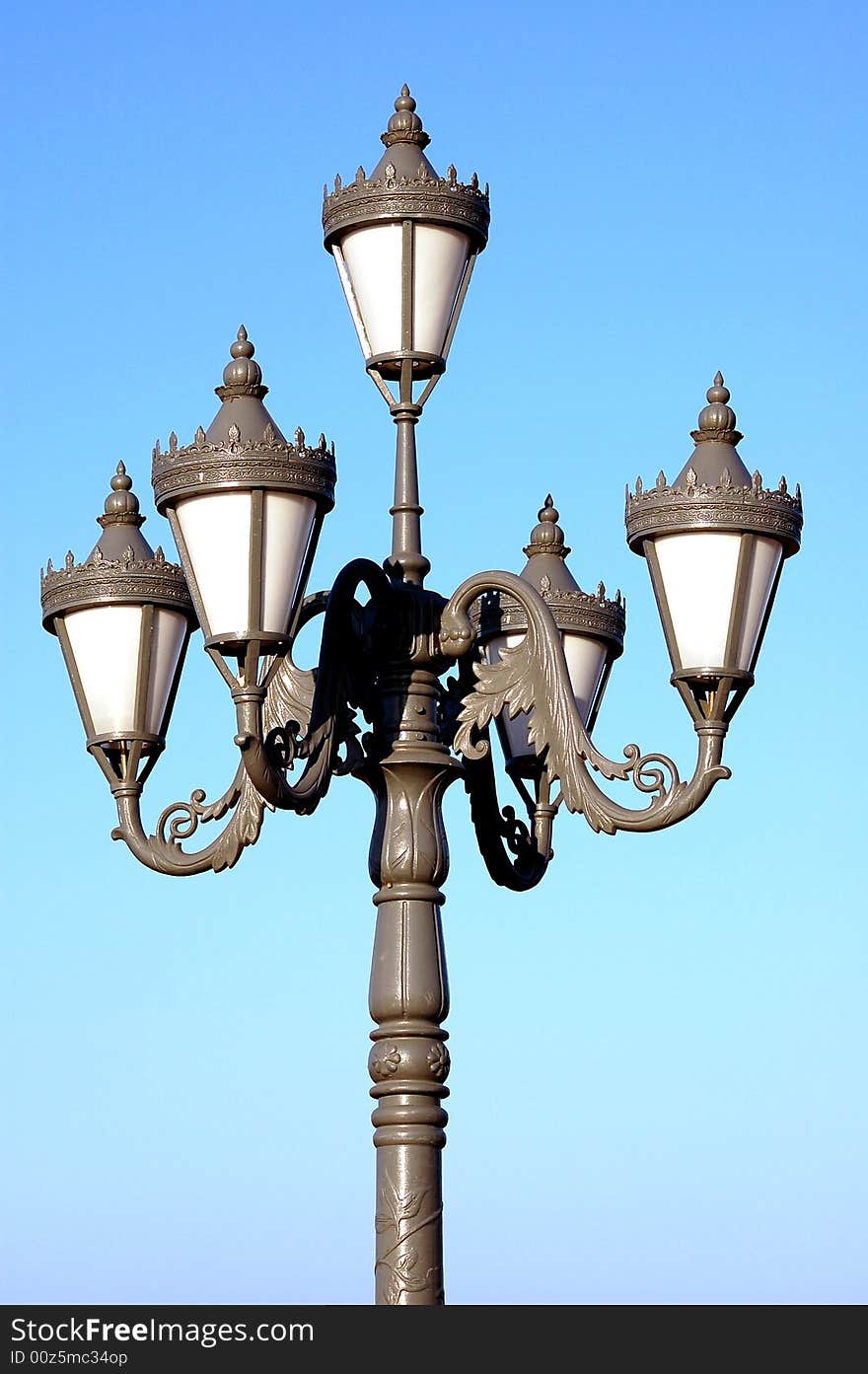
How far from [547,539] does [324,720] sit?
83.4 inches

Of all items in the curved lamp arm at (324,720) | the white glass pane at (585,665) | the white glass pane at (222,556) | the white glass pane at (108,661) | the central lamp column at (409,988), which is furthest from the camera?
the white glass pane at (585,665)

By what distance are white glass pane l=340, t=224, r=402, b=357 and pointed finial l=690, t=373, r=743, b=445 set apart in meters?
1.01

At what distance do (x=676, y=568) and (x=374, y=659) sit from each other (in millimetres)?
998

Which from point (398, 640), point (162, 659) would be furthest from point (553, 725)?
point (162, 659)

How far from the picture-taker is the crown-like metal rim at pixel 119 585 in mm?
11906

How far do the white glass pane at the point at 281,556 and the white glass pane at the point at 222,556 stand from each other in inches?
2.5

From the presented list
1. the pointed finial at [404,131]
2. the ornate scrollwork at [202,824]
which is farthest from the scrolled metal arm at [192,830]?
the pointed finial at [404,131]

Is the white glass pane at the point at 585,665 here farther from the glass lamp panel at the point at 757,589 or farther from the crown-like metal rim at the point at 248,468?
the crown-like metal rim at the point at 248,468

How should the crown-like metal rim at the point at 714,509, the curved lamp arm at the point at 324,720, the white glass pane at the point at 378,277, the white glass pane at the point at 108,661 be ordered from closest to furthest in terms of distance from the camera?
the curved lamp arm at the point at 324,720
the crown-like metal rim at the point at 714,509
the white glass pane at the point at 378,277
the white glass pane at the point at 108,661

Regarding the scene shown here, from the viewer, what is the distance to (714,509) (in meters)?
11.2

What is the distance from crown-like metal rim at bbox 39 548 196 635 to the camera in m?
11.9

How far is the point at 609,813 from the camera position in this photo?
36.6ft
